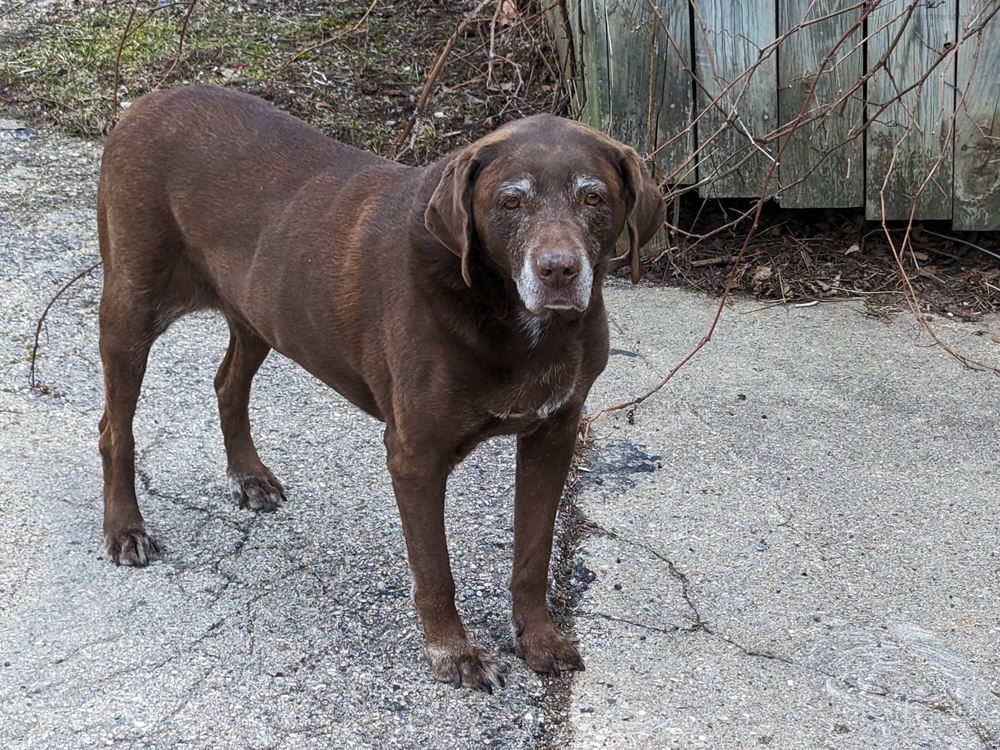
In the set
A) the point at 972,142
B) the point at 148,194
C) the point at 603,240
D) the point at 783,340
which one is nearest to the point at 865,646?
the point at 603,240

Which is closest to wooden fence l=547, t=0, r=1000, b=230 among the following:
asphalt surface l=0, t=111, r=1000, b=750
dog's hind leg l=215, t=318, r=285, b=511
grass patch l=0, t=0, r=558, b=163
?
asphalt surface l=0, t=111, r=1000, b=750

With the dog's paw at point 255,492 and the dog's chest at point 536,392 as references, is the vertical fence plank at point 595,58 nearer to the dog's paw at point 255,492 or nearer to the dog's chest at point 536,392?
the dog's paw at point 255,492

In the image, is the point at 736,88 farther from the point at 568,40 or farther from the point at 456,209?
the point at 456,209

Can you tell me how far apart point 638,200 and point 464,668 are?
1.31 metres

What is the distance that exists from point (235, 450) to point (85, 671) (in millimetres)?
1029

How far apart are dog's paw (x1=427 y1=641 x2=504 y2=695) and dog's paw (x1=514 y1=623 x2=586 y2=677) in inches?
4.2

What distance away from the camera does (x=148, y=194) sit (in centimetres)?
348

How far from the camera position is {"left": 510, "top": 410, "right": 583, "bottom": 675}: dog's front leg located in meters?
3.15

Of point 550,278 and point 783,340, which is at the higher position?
point 550,278

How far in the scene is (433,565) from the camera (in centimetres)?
307

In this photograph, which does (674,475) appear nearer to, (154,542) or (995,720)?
(995,720)

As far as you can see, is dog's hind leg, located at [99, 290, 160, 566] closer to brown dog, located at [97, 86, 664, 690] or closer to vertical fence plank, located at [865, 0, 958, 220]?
brown dog, located at [97, 86, 664, 690]

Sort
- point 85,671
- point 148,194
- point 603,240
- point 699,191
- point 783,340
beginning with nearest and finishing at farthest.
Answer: point 603,240 < point 85,671 < point 148,194 < point 783,340 < point 699,191

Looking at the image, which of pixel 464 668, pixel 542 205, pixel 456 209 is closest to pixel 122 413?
pixel 464 668
